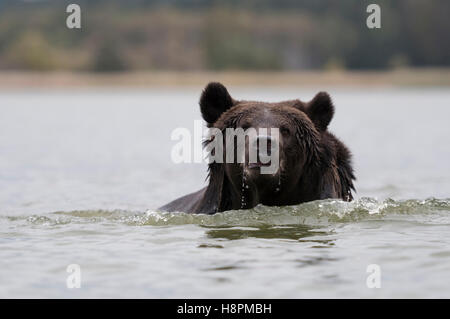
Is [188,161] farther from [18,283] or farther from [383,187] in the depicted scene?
[18,283]

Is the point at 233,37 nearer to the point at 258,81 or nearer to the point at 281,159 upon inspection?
the point at 258,81

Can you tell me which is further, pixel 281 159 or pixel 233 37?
pixel 233 37

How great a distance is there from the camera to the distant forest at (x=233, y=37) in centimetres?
10725

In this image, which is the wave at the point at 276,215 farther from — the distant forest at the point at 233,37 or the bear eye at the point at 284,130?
the distant forest at the point at 233,37

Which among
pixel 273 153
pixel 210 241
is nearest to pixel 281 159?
pixel 273 153

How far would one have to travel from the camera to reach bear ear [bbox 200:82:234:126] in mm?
9234

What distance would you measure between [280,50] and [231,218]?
373 feet

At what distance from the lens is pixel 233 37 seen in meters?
116

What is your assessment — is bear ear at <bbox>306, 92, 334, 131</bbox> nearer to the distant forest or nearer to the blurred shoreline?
the blurred shoreline

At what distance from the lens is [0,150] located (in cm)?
2391

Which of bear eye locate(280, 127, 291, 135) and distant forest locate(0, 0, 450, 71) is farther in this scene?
distant forest locate(0, 0, 450, 71)

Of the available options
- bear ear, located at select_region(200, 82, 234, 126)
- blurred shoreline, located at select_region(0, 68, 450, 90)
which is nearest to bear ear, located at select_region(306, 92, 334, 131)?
bear ear, located at select_region(200, 82, 234, 126)

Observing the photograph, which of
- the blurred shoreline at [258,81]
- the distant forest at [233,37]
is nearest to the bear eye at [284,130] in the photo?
the blurred shoreline at [258,81]

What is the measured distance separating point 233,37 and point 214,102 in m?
107
